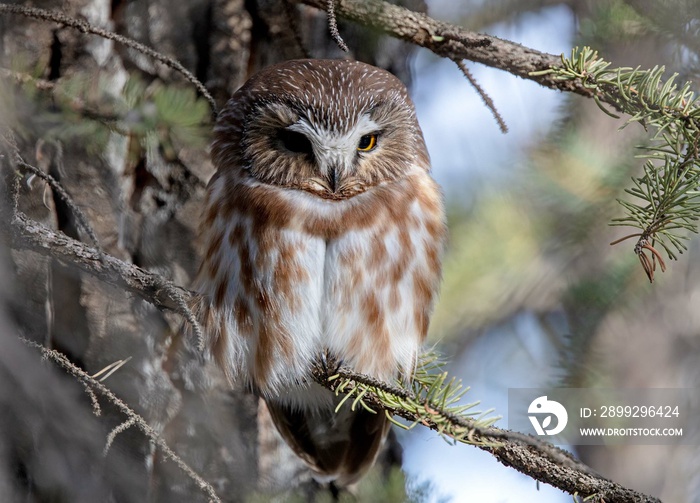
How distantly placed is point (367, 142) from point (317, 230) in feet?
1.32

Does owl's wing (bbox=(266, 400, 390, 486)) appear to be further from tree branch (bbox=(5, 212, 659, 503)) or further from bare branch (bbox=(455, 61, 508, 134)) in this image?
bare branch (bbox=(455, 61, 508, 134))

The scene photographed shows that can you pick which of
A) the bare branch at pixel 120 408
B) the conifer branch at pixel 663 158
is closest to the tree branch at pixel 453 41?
the conifer branch at pixel 663 158

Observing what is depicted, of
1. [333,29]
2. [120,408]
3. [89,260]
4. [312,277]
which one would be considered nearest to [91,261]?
[89,260]

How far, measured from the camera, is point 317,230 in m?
2.41

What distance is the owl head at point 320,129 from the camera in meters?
2.44

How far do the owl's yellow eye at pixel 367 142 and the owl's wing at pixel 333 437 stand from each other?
3.38 ft

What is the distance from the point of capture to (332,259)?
Answer: 7.94ft

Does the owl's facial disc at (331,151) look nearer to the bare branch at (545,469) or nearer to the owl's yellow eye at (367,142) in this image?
the owl's yellow eye at (367,142)

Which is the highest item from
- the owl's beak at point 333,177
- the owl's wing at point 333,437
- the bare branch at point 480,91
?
the bare branch at point 480,91

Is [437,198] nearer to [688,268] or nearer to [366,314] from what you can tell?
[366,314]

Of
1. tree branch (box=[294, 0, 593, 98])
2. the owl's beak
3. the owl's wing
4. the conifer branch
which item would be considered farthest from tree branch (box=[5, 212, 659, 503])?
tree branch (box=[294, 0, 593, 98])

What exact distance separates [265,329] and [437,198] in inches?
31.6

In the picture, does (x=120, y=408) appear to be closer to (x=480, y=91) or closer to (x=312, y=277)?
(x=312, y=277)

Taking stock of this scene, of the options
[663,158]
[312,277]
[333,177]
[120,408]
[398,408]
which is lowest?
[120,408]
